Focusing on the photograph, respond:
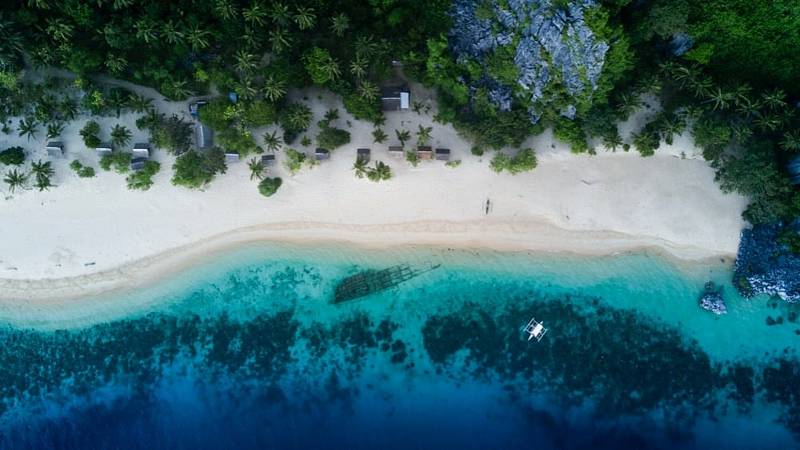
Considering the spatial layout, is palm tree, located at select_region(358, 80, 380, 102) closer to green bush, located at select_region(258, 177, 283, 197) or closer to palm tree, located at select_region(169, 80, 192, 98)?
green bush, located at select_region(258, 177, 283, 197)

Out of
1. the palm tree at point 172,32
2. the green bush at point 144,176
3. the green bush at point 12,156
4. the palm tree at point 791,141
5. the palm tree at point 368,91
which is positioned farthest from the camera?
the green bush at point 144,176

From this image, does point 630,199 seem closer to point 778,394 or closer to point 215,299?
point 778,394

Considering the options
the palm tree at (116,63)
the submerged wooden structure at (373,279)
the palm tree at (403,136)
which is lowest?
the submerged wooden structure at (373,279)

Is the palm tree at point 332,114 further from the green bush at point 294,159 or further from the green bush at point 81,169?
the green bush at point 81,169

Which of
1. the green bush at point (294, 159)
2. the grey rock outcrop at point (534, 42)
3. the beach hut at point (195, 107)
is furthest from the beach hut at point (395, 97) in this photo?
the beach hut at point (195, 107)

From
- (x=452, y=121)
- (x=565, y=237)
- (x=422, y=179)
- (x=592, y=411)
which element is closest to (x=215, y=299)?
(x=422, y=179)

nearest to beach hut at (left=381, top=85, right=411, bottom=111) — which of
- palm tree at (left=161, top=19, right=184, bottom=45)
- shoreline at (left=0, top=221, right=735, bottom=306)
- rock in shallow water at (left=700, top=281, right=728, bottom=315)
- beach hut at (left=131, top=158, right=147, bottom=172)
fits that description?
shoreline at (left=0, top=221, right=735, bottom=306)

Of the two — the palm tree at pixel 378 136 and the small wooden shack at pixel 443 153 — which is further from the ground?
the palm tree at pixel 378 136
